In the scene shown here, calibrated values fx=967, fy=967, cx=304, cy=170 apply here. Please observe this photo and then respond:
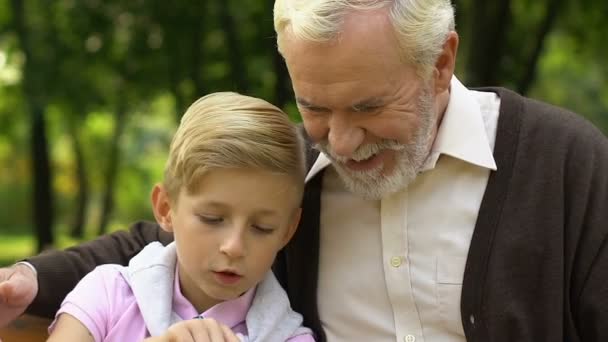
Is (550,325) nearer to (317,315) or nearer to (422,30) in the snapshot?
(317,315)

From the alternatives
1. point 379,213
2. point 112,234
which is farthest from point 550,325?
Answer: point 112,234

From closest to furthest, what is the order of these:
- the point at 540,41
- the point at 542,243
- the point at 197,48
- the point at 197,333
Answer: the point at 197,333, the point at 542,243, the point at 540,41, the point at 197,48

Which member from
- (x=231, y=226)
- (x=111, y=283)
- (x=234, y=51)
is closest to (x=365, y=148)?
(x=231, y=226)

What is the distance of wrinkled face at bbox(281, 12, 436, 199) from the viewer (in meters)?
2.43

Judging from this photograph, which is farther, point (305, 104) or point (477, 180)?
point (477, 180)

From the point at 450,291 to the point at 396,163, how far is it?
38 centimetres

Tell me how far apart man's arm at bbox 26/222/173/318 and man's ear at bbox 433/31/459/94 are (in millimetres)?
958

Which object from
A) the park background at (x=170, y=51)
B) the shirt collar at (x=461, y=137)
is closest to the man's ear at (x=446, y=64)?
the shirt collar at (x=461, y=137)

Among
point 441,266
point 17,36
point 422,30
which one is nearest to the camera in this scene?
point 422,30

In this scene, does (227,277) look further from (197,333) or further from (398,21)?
(398,21)

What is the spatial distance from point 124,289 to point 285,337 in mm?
448

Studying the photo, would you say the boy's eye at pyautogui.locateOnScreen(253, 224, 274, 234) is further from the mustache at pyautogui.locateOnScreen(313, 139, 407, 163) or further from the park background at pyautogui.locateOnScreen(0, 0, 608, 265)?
the park background at pyautogui.locateOnScreen(0, 0, 608, 265)

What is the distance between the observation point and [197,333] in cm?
226

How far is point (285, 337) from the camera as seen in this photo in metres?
2.56
